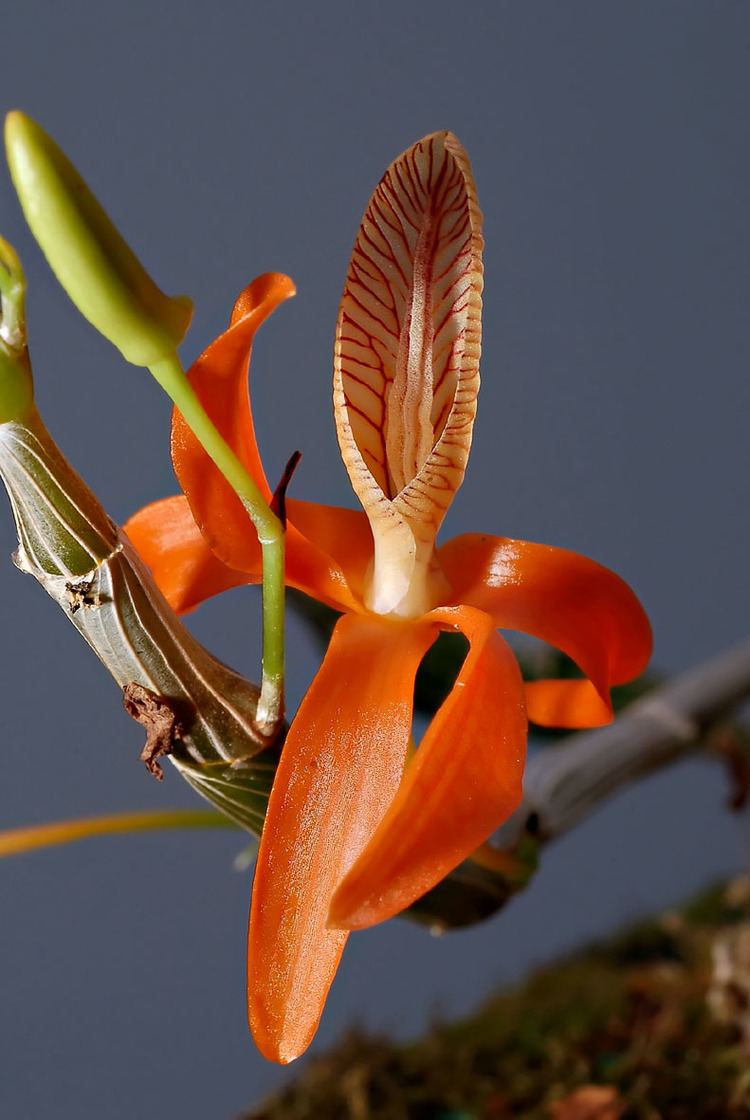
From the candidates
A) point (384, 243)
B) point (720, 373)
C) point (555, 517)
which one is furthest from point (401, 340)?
point (720, 373)

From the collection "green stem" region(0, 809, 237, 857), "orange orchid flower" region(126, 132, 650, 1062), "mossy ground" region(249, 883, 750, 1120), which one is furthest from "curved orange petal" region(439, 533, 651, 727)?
"mossy ground" region(249, 883, 750, 1120)

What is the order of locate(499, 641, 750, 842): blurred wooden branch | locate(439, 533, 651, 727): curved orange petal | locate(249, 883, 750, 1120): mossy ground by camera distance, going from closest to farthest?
locate(439, 533, 651, 727): curved orange petal
locate(499, 641, 750, 842): blurred wooden branch
locate(249, 883, 750, 1120): mossy ground

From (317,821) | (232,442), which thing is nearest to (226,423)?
(232,442)

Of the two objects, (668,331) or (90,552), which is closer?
(90,552)

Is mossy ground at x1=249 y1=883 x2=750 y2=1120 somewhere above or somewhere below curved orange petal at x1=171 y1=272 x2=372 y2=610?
below

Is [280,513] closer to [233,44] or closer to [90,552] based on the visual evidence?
[90,552]

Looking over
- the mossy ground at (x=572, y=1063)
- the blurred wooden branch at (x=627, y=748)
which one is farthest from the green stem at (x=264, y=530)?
the mossy ground at (x=572, y=1063)

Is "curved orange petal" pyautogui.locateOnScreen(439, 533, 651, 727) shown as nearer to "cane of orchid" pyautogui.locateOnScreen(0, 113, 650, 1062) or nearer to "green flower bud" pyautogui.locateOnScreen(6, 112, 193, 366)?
"cane of orchid" pyautogui.locateOnScreen(0, 113, 650, 1062)
